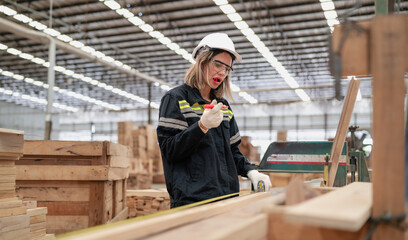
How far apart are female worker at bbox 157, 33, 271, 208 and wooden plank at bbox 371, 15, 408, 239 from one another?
56.7 inches

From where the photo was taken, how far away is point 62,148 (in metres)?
4.73

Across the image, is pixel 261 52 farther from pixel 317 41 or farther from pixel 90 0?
pixel 90 0

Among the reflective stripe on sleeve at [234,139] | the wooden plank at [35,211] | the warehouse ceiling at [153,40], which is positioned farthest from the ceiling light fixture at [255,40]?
the wooden plank at [35,211]

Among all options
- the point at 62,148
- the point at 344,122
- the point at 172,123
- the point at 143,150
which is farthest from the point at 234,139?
the point at 143,150

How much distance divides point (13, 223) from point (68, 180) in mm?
1409

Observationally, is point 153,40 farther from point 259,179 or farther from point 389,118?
point 389,118

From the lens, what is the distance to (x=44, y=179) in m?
4.63

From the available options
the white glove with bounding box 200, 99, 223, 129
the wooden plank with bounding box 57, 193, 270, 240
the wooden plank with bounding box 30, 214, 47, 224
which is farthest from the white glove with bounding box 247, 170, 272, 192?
the wooden plank with bounding box 30, 214, 47, 224

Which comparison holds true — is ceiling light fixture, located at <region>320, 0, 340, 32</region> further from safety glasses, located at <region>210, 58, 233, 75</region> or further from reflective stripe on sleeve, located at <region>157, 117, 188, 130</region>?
reflective stripe on sleeve, located at <region>157, 117, 188, 130</region>

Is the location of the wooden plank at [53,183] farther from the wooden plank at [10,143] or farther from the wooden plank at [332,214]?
the wooden plank at [332,214]

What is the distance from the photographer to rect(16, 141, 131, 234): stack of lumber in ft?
15.0

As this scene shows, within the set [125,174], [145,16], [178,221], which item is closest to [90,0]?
[145,16]

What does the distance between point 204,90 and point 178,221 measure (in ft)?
5.91

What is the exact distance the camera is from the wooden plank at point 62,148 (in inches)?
185
